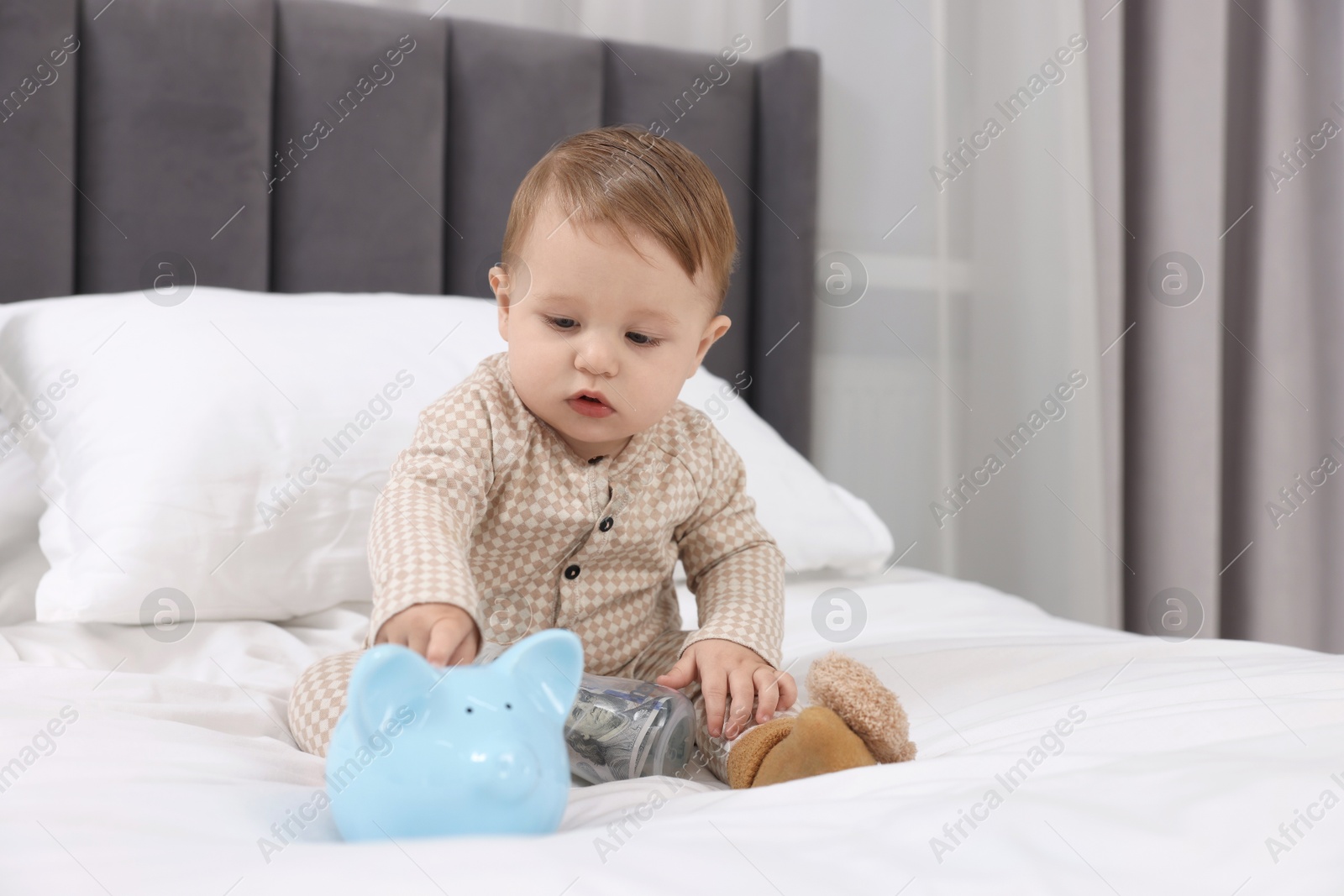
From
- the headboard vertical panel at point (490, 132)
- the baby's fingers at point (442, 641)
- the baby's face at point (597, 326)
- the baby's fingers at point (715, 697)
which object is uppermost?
the headboard vertical panel at point (490, 132)

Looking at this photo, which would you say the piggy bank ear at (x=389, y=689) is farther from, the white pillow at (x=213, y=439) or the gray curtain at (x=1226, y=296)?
the gray curtain at (x=1226, y=296)

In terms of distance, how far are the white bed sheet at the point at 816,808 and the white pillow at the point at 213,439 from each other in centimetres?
20

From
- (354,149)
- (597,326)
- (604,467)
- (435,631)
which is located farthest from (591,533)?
(354,149)

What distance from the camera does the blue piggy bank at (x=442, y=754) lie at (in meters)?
0.52

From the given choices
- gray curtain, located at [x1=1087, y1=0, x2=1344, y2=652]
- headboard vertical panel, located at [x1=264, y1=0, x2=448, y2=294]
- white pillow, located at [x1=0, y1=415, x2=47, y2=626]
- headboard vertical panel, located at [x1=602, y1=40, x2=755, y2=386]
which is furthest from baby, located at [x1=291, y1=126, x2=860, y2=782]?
gray curtain, located at [x1=1087, y1=0, x2=1344, y2=652]

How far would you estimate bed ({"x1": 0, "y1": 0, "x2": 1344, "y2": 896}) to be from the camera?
0.46 meters

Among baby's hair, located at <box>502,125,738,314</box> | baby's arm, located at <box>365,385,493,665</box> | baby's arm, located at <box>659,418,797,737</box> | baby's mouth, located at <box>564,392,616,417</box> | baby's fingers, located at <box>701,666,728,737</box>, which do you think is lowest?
baby's fingers, located at <box>701,666,728,737</box>

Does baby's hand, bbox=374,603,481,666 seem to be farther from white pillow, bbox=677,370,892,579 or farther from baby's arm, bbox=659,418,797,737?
white pillow, bbox=677,370,892,579

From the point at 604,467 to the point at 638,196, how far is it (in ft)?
0.80

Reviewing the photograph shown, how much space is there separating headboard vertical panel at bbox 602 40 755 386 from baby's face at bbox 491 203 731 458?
3.08ft

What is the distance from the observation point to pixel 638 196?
0.84 meters

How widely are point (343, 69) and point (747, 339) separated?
806 millimetres

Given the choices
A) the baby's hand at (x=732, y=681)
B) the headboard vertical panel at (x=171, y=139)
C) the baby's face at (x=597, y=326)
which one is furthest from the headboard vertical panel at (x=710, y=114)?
the baby's hand at (x=732, y=681)

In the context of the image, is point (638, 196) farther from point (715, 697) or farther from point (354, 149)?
point (354, 149)
